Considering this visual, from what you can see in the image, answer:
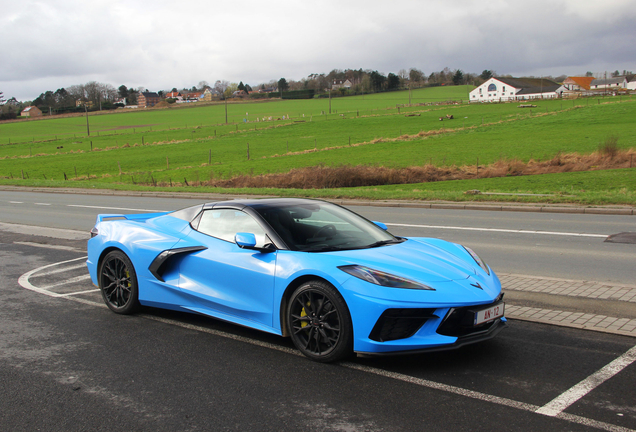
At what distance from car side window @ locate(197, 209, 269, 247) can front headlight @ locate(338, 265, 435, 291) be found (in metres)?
1.07

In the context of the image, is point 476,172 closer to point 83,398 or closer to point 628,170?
point 628,170

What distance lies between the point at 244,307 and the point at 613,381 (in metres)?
→ 3.05

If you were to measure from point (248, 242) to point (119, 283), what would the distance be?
213 cm

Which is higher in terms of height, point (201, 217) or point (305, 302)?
point (201, 217)

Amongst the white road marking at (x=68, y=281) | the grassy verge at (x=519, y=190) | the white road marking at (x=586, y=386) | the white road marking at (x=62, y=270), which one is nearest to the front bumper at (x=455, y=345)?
the white road marking at (x=586, y=386)

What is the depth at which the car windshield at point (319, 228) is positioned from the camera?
201 inches

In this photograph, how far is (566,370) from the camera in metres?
4.32

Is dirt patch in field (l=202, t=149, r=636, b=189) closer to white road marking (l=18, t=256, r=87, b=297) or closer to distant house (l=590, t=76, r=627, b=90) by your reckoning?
white road marking (l=18, t=256, r=87, b=297)

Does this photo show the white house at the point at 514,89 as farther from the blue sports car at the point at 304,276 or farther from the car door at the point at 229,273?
the car door at the point at 229,273

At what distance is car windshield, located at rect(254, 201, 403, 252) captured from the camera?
16.8ft

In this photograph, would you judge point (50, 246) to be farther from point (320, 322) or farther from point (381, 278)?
point (381, 278)

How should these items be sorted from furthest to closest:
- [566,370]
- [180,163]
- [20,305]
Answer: [180,163]
[20,305]
[566,370]

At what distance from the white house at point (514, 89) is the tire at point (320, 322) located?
454 feet

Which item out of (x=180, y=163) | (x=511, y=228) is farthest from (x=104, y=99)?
(x=511, y=228)
